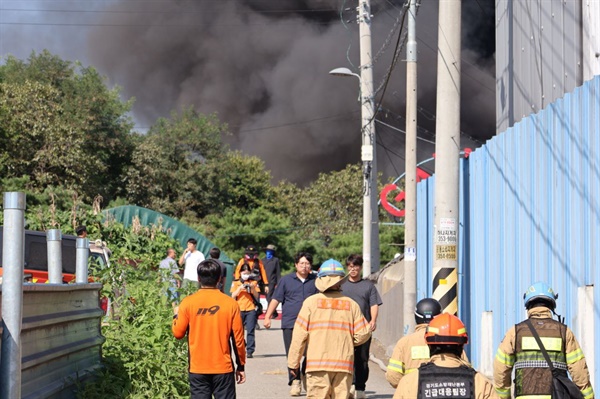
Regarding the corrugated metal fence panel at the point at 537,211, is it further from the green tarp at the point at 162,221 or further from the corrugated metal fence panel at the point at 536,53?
the green tarp at the point at 162,221

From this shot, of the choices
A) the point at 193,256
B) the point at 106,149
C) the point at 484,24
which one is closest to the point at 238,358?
the point at 193,256

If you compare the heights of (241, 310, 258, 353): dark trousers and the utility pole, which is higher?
the utility pole

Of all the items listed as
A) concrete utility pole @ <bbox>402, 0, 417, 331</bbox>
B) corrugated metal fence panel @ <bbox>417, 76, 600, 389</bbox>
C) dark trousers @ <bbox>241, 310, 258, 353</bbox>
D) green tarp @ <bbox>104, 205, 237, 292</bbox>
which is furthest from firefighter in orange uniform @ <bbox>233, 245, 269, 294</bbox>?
green tarp @ <bbox>104, 205, 237, 292</bbox>

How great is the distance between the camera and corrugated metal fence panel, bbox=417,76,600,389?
35.3 ft

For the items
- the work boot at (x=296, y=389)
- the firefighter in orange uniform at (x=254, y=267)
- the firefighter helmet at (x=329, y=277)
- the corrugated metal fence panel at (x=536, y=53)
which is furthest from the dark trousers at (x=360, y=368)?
the firefighter in orange uniform at (x=254, y=267)

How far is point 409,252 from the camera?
1741cm

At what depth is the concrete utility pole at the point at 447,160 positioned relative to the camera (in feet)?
39.4

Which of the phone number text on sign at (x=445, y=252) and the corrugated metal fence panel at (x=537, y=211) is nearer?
the corrugated metal fence panel at (x=537, y=211)

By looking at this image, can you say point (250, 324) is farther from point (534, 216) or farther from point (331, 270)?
point (331, 270)

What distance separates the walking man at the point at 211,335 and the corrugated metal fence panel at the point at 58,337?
2.87ft

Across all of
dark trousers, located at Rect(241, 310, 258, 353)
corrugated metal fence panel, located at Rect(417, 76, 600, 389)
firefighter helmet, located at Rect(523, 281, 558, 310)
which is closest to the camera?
firefighter helmet, located at Rect(523, 281, 558, 310)

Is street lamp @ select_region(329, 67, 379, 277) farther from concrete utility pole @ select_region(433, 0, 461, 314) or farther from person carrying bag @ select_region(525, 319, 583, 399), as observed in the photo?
person carrying bag @ select_region(525, 319, 583, 399)

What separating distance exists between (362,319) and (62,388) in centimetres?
275

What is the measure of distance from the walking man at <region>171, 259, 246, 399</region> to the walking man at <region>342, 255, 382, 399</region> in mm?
3336
